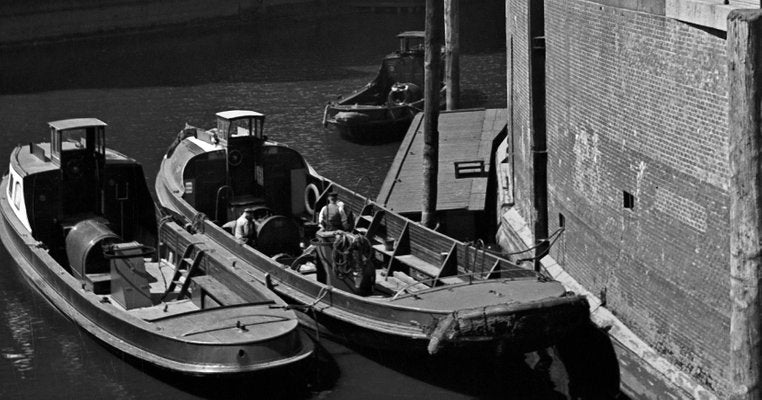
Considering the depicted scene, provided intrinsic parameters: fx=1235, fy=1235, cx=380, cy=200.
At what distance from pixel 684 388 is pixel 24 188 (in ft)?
46.9

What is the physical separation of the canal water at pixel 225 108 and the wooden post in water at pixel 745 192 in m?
5.78

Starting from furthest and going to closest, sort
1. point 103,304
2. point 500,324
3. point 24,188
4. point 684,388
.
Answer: point 24,188
point 103,304
point 500,324
point 684,388

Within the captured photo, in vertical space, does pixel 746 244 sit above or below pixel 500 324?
above

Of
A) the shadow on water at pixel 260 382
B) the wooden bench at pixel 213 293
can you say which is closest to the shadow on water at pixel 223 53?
the wooden bench at pixel 213 293

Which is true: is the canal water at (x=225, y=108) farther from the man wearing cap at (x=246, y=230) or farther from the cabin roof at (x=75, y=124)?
the cabin roof at (x=75, y=124)

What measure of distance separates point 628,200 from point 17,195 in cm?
1347

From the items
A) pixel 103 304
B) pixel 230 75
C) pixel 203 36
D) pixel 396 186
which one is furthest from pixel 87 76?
pixel 103 304

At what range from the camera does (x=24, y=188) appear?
24.6 metres

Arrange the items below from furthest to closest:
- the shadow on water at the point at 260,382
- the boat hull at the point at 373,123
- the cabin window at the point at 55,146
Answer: the boat hull at the point at 373,123, the cabin window at the point at 55,146, the shadow on water at the point at 260,382

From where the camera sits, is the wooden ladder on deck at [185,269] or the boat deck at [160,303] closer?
the boat deck at [160,303]

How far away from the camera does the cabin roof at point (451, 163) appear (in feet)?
87.4

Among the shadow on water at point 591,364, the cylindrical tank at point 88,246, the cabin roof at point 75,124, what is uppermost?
the cabin roof at point 75,124

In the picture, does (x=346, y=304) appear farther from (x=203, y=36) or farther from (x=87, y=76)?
(x=203, y=36)

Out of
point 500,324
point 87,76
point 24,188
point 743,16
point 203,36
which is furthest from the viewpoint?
point 203,36
